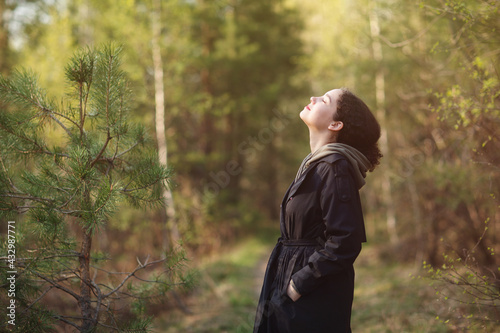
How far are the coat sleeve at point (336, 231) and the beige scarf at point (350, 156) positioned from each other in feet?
0.29

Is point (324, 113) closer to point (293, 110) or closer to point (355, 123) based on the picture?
point (355, 123)

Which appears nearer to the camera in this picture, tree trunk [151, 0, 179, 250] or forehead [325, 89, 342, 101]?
forehead [325, 89, 342, 101]

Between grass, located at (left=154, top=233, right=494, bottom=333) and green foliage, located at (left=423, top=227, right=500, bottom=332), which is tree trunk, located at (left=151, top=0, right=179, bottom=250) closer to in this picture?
grass, located at (left=154, top=233, right=494, bottom=333)

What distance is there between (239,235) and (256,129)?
456 cm

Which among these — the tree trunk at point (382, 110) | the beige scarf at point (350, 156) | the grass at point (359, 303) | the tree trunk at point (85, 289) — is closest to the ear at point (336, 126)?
the beige scarf at point (350, 156)

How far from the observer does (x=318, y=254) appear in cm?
212

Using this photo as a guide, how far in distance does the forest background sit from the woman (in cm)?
92

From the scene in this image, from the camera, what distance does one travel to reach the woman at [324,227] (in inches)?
83.7

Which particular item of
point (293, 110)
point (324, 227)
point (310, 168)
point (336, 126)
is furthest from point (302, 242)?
point (293, 110)

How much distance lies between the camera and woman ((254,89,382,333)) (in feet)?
6.98

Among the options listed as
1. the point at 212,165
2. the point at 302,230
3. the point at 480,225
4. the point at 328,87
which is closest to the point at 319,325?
the point at 302,230

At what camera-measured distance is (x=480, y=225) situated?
20.6 feet

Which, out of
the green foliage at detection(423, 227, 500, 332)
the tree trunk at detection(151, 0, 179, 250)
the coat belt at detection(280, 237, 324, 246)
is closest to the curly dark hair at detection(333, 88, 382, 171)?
the coat belt at detection(280, 237, 324, 246)

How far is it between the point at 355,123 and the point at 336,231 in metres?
0.71
